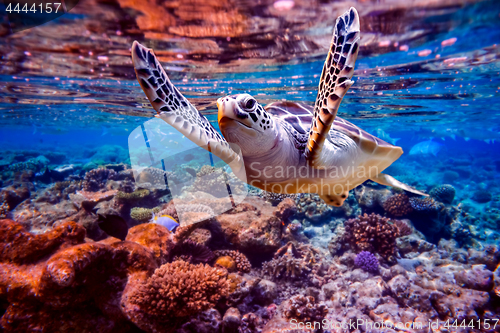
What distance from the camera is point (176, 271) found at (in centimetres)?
332

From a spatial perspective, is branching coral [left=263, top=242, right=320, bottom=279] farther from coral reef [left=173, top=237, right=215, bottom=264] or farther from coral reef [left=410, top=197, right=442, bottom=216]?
coral reef [left=410, top=197, right=442, bottom=216]

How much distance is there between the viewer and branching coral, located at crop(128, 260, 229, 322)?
115 inches

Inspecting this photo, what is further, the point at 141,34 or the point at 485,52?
the point at 485,52

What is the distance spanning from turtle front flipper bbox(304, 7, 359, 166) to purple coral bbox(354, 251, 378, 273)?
4263 mm

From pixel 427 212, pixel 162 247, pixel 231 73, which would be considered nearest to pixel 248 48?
pixel 231 73

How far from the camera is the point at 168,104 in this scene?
260cm

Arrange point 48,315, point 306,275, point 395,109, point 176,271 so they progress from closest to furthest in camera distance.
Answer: point 48,315, point 176,271, point 306,275, point 395,109

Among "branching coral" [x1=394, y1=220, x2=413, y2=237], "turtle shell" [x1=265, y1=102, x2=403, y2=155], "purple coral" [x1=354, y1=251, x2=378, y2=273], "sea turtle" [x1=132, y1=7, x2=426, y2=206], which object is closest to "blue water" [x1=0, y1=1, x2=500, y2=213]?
"turtle shell" [x1=265, y1=102, x2=403, y2=155]

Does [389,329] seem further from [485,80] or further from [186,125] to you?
[485,80]

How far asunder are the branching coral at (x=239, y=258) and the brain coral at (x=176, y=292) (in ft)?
3.77

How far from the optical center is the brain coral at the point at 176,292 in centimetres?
292

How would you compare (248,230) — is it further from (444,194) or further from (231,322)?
(444,194)

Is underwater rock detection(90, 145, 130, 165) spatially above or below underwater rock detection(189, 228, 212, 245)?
above

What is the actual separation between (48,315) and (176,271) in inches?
62.6
